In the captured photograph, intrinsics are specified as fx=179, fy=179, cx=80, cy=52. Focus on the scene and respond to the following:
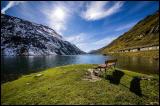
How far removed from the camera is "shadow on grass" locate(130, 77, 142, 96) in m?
20.1

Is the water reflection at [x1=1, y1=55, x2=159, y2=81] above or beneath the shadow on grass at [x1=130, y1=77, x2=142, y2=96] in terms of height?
beneath

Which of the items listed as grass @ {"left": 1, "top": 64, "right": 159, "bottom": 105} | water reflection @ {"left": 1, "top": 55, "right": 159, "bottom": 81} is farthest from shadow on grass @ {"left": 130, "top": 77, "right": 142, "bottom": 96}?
water reflection @ {"left": 1, "top": 55, "right": 159, "bottom": 81}

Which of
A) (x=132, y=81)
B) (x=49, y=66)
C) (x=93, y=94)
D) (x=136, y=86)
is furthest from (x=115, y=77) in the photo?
(x=49, y=66)

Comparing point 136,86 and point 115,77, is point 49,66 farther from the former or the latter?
point 136,86

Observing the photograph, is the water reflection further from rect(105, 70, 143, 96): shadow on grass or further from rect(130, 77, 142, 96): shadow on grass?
rect(130, 77, 142, 96): shadow on grass

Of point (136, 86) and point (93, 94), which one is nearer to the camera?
point (93, 94)

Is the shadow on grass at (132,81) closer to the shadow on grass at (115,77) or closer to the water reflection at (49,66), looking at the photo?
the shadow on grass at (115,77)

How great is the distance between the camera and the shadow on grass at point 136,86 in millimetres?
20067

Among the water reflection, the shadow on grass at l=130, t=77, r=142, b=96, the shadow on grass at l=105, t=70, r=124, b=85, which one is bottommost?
the water reflection

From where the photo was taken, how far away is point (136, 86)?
73.4ft

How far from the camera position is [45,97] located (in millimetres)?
18766

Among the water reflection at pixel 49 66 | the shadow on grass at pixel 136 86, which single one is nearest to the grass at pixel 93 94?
the shadow on grass at pixel 136 86

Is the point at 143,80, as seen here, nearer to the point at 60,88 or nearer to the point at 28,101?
the point at 60,88

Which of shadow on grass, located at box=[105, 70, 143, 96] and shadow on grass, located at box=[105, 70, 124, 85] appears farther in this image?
shadow on grass, located at box=[105, 70, 124, 85]
